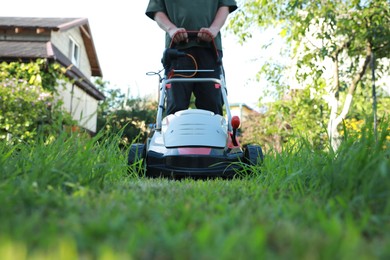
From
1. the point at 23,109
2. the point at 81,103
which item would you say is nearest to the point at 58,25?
the point at 81,103

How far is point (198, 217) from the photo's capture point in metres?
1.36

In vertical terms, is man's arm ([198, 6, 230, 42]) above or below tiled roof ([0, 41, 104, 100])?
below

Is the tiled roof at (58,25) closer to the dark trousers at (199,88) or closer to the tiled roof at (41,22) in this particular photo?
the tiled roof at (41,22)

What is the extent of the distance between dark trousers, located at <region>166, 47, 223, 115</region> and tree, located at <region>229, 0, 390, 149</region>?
13.0 feet

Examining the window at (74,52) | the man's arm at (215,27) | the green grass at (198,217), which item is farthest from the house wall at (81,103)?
the green grass at (198,217)

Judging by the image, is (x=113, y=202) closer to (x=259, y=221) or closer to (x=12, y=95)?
(x=259, y=221)

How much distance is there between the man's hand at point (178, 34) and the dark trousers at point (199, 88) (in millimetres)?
168

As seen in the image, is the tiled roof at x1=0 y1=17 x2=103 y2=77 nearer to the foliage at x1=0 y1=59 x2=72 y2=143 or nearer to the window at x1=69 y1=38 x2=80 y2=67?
the window at x1=69 y1=38 x2=80 y2=67

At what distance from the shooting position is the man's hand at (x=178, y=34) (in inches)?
154

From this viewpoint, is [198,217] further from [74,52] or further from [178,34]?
[74,52]

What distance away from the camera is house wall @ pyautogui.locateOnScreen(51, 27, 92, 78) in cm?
1662

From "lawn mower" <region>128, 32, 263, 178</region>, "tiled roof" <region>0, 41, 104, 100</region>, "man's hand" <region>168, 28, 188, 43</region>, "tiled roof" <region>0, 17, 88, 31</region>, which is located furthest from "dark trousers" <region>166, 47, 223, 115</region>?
"tiled roof" <region>0, 17, 88, 31</region>

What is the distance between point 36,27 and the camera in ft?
50.5

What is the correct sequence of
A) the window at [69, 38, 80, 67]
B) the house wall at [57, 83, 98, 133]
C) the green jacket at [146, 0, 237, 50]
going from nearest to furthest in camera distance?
Result: 1. the green jacket at [146, 0, 237, 50]
2. the house wall at [57, 83, 98, 133]
3. the window at [69, 38, 80, 67]
